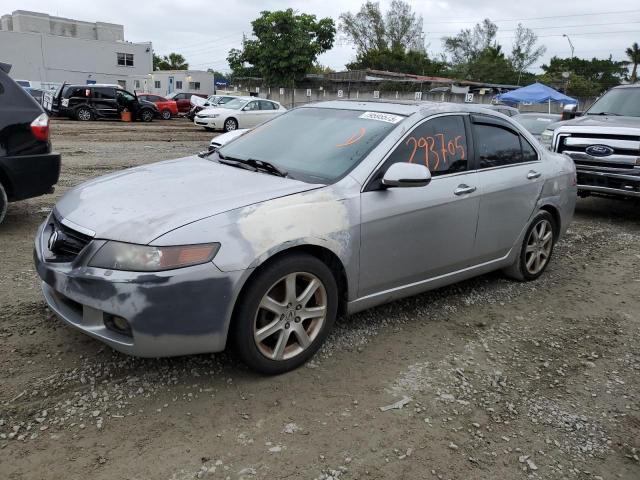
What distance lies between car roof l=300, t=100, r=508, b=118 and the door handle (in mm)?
579

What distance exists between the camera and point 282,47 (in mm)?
40562

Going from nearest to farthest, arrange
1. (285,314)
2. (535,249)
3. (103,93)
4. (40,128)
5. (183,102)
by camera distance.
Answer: (285,314) → (535,249) → (40,128) → (103,93) → (183,102)

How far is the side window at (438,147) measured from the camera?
3748 mm

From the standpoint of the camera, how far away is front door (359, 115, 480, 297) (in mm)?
3488

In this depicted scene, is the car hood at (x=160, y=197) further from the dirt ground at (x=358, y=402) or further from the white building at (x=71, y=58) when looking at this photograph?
the white building at (x=71, y=58)

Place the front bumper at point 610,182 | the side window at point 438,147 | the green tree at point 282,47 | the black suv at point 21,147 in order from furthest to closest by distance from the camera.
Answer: the green tree at point 282,47
the front bumper at point 610,182
the black suv at point 21,147
the side window at point 438,147

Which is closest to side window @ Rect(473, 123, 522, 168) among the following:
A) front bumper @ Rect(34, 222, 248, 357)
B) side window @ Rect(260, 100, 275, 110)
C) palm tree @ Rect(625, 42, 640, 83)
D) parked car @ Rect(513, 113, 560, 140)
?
front bumper @ Rect(34, 222, 248, 357)

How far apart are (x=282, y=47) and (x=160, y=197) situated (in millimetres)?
40018

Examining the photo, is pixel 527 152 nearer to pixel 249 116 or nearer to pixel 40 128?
pixel 40 128

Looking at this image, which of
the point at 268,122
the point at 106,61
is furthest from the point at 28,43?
the point at 268,122

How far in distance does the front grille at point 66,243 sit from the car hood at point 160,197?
0.06 m

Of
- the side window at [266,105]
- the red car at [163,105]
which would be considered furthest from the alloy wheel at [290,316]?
the red car at [163,105]

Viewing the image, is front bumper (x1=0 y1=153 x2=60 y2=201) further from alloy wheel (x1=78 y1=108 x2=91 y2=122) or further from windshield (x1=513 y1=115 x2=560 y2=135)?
alloy wheel (x1=78 y1=108 x2=91 y2=122)

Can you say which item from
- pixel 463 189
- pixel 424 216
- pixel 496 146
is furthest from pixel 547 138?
pixel 424 216
